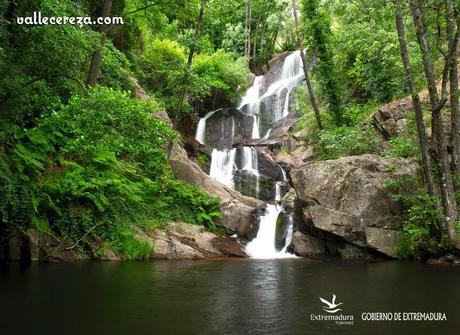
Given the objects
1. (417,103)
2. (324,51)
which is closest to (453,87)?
(417,103)

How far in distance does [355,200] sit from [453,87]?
17.3 feet

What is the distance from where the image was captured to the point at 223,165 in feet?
91.9

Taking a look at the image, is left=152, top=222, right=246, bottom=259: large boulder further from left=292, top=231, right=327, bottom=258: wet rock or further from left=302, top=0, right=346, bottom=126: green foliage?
left=302, top=0, right=346, bottom=126: green foliage

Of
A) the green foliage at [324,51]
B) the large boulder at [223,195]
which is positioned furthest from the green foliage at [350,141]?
the large boulder at [223,195]

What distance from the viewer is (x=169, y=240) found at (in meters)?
17.3

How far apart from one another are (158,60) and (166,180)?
37.2ft

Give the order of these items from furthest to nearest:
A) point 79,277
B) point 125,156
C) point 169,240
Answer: point 125,156
point 169,240
point 79,277

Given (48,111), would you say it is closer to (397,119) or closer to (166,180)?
(166,180)

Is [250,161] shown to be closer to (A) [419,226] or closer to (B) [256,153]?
(B) [256,153]

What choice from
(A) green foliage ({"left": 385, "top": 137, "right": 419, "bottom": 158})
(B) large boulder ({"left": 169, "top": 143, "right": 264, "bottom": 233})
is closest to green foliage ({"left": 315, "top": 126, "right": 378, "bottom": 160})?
(A) green foliage ({"left": 385, "top": 137, "right": 419, "bottom": 158})

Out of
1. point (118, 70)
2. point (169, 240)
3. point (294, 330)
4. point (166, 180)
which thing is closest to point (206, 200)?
point (166, 180)

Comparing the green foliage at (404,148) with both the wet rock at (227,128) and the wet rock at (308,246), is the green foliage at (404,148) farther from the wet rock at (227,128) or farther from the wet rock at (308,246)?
the wet rock at (227,128)

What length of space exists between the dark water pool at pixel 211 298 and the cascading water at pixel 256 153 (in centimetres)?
631

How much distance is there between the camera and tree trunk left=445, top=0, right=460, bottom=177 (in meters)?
14.7
